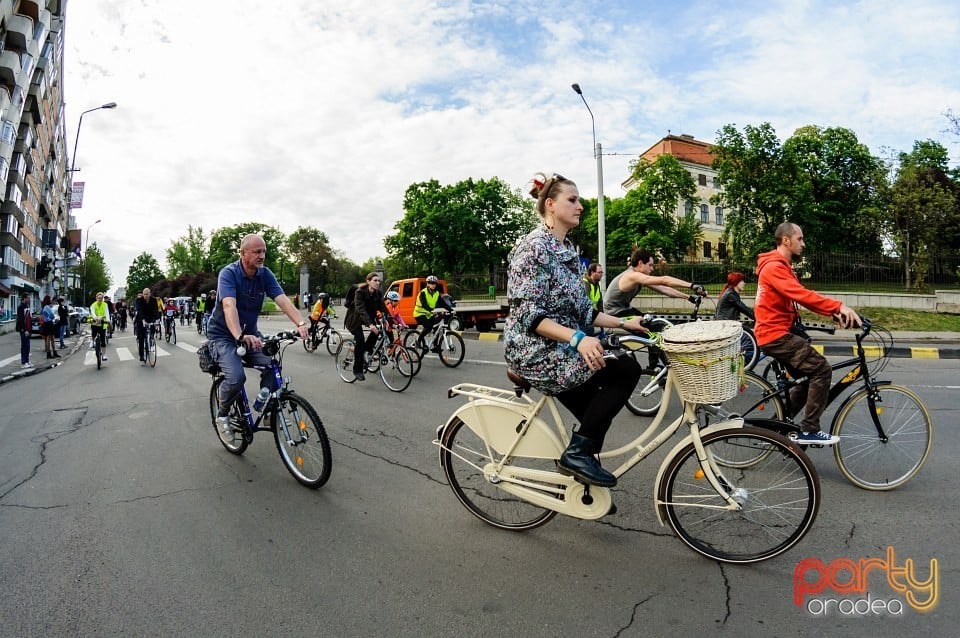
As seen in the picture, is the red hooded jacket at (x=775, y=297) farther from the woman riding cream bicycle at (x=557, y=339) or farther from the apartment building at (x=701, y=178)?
the apartment building at (x=701, y=178)

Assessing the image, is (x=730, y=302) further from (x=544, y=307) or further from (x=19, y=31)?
(x=19, y=31)

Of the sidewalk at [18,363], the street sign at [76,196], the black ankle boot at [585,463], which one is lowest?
the sidewalk at [18,363]

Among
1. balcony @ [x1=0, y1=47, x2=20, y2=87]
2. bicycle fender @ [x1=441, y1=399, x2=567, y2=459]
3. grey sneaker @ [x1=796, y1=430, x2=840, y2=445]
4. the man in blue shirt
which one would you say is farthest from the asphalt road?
balcony @ [x1=0, y1=47, x2=20, y2=87]

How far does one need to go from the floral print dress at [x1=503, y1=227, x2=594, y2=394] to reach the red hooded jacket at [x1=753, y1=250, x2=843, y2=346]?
195 centimetres

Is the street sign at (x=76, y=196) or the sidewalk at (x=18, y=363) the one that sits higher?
the street sign at (x=76, y=196)

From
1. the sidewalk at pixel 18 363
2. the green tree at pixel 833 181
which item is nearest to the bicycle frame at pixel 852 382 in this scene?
the sidewalk at pixel 18 363

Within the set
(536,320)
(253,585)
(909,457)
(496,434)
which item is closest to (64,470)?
(253,585)

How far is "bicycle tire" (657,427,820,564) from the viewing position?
9.25ft

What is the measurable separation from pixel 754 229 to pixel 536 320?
1617 inches

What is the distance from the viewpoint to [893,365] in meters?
10.2

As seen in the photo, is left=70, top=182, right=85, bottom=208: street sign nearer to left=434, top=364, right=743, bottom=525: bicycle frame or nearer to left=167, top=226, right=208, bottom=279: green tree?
left=434, top=364, right=743, bottom=525: bicycle frame

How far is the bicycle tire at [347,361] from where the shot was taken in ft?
31.3

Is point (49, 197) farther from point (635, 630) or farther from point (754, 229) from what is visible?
point (635, 630)

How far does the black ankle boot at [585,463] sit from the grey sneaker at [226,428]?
3.37 meters
